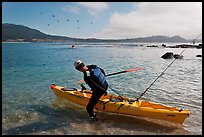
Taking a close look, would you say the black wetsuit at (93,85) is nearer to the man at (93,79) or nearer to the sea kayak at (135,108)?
the man at (93,79)

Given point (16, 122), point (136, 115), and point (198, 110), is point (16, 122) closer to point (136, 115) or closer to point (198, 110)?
point (136, 115)

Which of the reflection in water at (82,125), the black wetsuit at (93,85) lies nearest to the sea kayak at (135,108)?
the reflection in water at (82,125)

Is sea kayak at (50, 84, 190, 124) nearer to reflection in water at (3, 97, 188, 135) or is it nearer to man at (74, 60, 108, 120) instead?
reflection in water at (3, 97, 188, 135)

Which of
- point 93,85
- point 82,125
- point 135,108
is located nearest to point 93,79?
point 93,85

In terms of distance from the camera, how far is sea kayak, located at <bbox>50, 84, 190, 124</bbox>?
8234 millimetres

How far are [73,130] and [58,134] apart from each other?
570mm

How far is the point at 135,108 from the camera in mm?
8781

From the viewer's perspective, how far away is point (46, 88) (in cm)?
1465

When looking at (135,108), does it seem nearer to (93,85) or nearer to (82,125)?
(93,85)

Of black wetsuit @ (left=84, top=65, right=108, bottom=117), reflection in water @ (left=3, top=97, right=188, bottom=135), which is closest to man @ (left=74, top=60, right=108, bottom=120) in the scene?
black wetsuit @ (left=84, top=65, right=108, bottom=117)

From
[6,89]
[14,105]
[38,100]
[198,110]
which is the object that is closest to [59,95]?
[38,100]

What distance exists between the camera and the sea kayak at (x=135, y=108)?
8.23 meters

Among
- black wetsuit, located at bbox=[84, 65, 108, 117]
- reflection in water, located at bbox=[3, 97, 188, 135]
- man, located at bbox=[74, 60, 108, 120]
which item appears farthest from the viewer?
black wetsuit, located at bbox=[84, 65, 108, 117]

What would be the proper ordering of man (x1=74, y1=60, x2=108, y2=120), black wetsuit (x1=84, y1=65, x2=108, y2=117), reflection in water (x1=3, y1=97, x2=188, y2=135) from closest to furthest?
1. reflection in water (x1=3, y1=97, x2=188, y2=135)
2. man (x1=74, y1=60, x2=108, y2=120)
3. black wetsuit (x1=84, y1=65, x2=108, y2=117)
